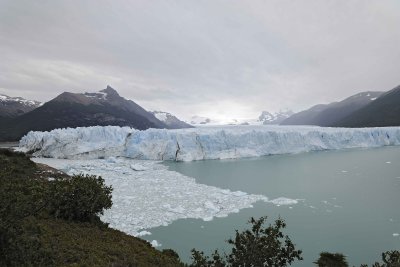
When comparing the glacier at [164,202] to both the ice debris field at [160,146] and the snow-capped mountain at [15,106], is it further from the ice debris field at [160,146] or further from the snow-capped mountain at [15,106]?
the snow-capped mountain at [15,106]

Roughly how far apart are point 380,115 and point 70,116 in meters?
95.7

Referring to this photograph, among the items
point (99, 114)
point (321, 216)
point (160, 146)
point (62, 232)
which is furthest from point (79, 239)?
point (99, 114)

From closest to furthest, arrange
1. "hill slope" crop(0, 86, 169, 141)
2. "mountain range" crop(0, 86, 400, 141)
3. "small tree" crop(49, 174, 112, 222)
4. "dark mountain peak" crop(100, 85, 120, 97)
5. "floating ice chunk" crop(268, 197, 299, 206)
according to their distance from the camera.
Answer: "small tree" crop(49, 174, 112, 222), "floating ice chunk" crop(268, 197, 299, 206), "mountain range" crop(0, 86, 400, 141), "hill slope" crop(0, 86, 169, 141), "dark mountain peak" crop(100, 85, 120, 97)

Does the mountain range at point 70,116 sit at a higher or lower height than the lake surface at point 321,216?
higher

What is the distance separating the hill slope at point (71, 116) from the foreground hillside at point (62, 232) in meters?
83.0

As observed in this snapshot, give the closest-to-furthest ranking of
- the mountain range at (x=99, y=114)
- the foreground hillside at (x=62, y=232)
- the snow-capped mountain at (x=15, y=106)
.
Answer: the foreground hillside at (x=62, y=232) → the mountain range at (x=99, y=114) → the snow-capped mountain at (x=15, y=106)

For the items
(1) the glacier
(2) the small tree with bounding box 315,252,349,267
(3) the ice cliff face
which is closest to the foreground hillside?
(2) the small tree with bounding box 315,252,349,267

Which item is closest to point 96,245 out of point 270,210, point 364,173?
point 270,210

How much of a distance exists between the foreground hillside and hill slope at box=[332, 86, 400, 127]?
85055 mm

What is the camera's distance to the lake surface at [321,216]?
37.1ft

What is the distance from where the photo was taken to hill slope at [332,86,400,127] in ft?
272

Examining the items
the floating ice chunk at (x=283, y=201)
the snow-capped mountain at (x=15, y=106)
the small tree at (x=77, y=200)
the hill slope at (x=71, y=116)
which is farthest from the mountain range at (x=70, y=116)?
the small tree at (x=77, y=200)

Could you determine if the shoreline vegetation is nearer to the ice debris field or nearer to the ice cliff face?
the ice debris field

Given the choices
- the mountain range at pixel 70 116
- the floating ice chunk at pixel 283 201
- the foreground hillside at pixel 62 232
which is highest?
the mountain range at pixel 70 116
